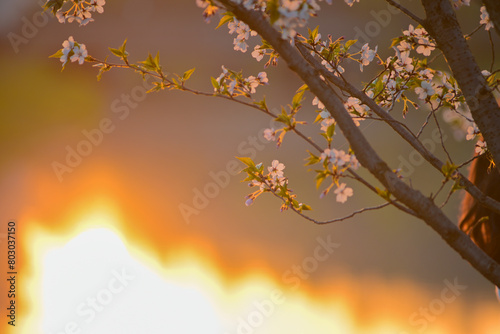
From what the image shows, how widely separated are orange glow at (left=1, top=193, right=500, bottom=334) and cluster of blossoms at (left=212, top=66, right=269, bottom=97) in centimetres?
194

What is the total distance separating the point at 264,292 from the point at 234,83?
2.04m

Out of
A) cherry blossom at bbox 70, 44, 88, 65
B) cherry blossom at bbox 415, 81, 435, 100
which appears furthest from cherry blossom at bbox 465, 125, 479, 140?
cherry blossom at bbox 70, 44, 88, 65

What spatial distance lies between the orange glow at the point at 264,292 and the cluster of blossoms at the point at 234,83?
6.36 feet

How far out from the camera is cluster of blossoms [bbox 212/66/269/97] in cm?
85

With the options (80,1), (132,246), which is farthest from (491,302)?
(80,1)

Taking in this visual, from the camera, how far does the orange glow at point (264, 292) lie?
2639 mm

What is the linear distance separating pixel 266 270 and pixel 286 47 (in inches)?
86.2

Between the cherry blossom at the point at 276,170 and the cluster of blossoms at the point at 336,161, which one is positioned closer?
the cluster of blossoms at the point at 336,161

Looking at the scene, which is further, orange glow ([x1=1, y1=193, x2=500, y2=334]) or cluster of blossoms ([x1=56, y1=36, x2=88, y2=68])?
orange glow ([x1=1, y1=193, x2=500, y2=334])

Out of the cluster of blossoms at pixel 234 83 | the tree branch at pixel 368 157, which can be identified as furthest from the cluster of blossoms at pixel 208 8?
the cluster of blossoms at pixel 234 83

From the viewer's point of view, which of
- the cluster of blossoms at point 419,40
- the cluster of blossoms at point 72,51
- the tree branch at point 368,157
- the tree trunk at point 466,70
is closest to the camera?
the tree branch at point 368,157

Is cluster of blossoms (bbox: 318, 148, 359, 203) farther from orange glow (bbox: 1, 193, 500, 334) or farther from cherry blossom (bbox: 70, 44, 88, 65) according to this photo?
orange glow (bbox: 1, 193, 500, 334)

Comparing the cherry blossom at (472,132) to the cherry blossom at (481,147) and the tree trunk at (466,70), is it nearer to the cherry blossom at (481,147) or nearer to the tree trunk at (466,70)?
the cherry blossom at (481,147)

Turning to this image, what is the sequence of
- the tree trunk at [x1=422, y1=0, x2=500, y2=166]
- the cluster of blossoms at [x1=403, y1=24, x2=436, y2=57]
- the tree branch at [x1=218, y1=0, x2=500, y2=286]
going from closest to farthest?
the tree branch at [x1=218, y1=0, x2=500, y2=286]
the tree trunk at [x1=422, y1=0, x2=500, y2=166]
the cluster of blossoms at [x1=403, y1=24, x2=436, y2=57]
